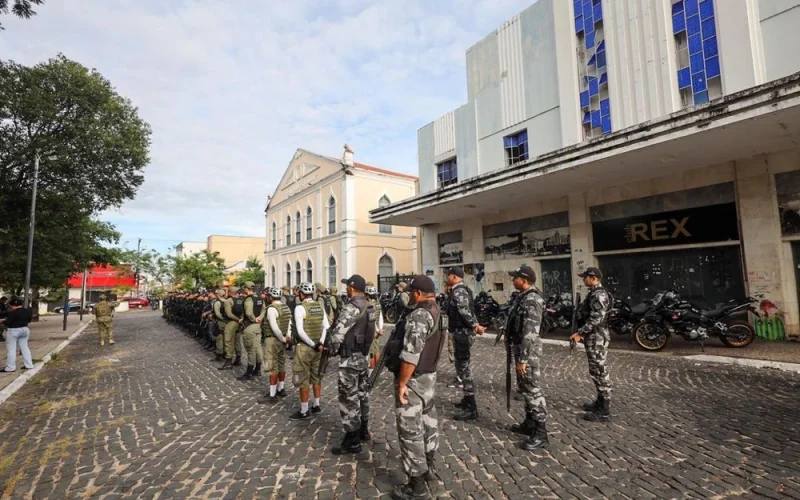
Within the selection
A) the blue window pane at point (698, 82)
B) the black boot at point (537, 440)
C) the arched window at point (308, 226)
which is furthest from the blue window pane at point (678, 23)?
the arched window at point (308, 226)

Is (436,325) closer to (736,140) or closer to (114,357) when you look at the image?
(736,140)

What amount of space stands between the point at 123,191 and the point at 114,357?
5840 mm

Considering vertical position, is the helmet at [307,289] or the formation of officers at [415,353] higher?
the helmet at [307,289]

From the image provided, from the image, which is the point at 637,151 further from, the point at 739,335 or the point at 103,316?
the point at 103,316

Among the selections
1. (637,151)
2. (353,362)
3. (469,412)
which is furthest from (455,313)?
(637,151)

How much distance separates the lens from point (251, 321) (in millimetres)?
7539

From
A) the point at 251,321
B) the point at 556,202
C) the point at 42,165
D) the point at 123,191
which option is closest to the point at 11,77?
the point at 42,165

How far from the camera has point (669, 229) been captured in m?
10.6

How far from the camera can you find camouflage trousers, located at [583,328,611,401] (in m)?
4.65

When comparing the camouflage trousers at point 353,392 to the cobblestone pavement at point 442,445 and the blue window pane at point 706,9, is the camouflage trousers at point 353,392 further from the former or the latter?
the blue window pane at point 706,9

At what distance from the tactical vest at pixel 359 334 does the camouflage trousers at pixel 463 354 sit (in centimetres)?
135

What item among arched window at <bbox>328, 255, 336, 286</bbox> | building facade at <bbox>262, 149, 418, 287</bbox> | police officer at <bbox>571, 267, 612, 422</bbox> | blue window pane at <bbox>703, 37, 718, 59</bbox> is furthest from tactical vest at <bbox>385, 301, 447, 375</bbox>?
arched window at <bbox>328, 255, 336, 286</bbox>

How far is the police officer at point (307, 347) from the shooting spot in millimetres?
4789

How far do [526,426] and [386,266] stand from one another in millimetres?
23071
